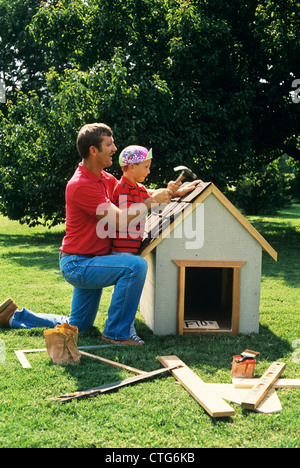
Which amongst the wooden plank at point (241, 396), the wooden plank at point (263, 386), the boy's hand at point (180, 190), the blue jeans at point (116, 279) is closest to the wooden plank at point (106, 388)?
the wooden plank at point (241, 396)

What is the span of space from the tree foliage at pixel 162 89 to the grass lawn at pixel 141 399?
5.91 m

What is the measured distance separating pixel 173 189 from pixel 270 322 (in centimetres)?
→ 164

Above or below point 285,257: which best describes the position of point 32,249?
below

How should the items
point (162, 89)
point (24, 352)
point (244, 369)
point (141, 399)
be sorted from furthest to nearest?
point (162, 89)
point (24, 352)
point (244, 369)
point (141, 399)

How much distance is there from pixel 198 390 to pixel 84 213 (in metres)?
1.77

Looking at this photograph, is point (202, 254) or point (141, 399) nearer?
point (141, 399)

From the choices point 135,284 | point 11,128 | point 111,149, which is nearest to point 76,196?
point 111,149

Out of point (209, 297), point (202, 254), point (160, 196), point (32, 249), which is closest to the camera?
point (160, 196)

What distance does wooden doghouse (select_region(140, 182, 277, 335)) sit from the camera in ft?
13.9

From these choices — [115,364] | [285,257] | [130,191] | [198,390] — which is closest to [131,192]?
[130,191]

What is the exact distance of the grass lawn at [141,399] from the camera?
2434 millimetres

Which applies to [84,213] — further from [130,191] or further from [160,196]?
[160,196]

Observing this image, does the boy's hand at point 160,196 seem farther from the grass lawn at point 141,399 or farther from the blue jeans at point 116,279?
the grass lawn at point 141,399

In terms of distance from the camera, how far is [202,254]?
431cm
